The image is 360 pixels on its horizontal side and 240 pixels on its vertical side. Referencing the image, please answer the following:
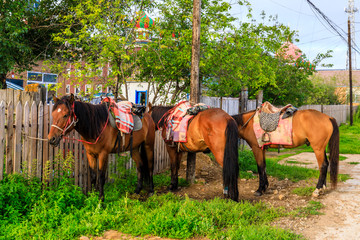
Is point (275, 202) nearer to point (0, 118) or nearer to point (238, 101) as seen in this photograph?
point (0, 118)

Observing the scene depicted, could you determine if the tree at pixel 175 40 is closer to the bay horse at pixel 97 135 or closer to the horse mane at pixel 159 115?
the horse mane at pixel 159 115

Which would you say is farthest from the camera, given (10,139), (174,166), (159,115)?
(159,115)

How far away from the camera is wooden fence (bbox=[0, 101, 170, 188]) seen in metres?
5.10

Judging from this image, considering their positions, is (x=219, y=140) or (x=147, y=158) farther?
(x=147, y=158)

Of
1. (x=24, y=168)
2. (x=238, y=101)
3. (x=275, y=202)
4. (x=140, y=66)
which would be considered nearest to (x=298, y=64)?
(x=238, y=101)

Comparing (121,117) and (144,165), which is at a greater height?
(121,117)

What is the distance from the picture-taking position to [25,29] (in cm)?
976

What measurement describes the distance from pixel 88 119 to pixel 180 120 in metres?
1.86

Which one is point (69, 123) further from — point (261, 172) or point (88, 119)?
point (261, 172)

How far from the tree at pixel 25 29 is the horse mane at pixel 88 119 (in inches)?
223

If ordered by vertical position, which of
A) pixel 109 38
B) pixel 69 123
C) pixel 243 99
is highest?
pixel 109 38

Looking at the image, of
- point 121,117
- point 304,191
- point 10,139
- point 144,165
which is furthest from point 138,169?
point 304,191

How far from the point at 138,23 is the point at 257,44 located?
4.28 meters

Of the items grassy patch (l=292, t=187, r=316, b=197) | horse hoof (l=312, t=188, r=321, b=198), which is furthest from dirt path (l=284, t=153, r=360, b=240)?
grassy patch (l=292, t=187, r=316, b=197)
